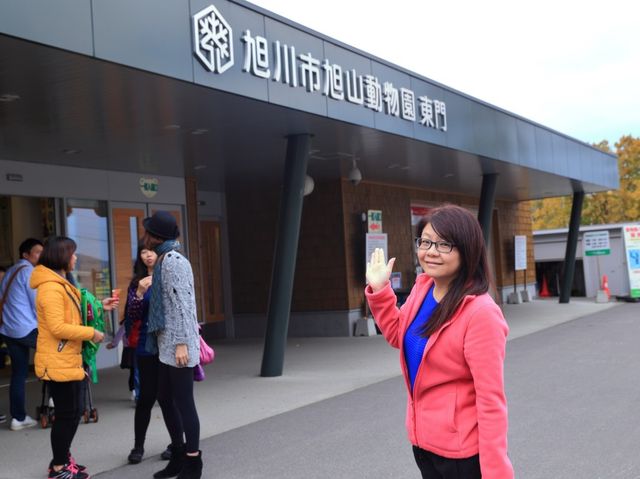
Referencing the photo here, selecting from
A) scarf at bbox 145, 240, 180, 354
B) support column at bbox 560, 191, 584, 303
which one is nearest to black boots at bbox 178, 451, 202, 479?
scarf at bbox 145, 240, 180, 354

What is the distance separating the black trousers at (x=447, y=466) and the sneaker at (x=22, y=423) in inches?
229

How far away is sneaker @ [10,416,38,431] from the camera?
733 centimetres

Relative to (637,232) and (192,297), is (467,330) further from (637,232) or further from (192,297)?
(637,232)

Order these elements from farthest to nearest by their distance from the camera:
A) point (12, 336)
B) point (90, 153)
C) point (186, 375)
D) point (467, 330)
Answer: point (90, 153), point (12, 336), point (186, 375), point (467, 330)

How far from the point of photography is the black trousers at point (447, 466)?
8.22ft

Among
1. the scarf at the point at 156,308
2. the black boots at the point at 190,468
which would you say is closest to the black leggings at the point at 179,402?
the black boots at the point at 190,468

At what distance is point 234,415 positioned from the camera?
7629 millimetres

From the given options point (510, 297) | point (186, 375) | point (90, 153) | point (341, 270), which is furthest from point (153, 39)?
point (510, 297)

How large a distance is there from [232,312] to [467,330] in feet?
46.6

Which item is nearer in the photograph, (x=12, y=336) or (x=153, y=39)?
(x=153, y=39)

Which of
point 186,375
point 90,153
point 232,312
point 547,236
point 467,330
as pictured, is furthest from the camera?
point 547,236

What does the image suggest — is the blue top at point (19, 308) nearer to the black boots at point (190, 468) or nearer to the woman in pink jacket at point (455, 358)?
the black boots at point (190, 468)

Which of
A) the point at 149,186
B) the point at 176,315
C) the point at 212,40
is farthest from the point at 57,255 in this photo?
the point at 149,186

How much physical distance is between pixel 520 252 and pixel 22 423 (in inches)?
708
